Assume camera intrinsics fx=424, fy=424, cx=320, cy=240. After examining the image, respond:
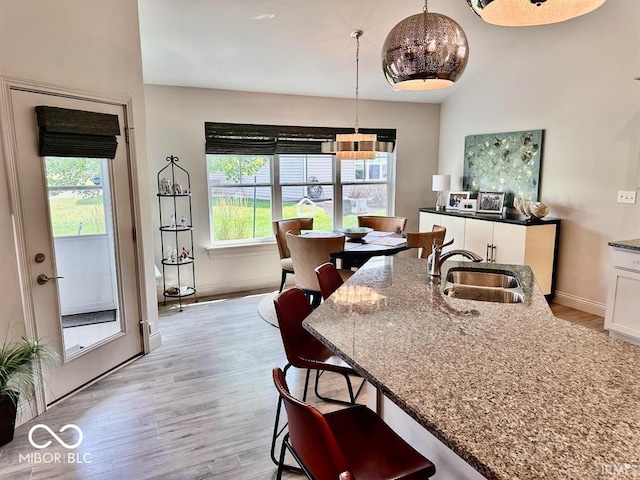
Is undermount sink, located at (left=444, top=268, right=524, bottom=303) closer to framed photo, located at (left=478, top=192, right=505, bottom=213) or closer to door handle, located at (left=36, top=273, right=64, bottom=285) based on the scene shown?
door handle, located at (left=36, top=273, right=64, bottom=285)

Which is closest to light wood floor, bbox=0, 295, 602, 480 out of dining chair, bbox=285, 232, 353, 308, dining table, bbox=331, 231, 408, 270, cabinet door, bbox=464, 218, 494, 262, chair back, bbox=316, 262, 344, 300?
dining chair, bbox=285, 232, 353, 308

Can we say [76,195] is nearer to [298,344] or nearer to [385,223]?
[298,344]

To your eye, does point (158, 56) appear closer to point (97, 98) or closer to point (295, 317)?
point (97, 98)

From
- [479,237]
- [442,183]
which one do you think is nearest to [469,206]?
[442,183]

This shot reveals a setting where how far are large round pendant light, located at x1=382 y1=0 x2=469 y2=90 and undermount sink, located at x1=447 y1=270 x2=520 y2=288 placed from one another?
3.82ft

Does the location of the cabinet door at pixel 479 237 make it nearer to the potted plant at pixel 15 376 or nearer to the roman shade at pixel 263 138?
the roman shade at pixel 263 138

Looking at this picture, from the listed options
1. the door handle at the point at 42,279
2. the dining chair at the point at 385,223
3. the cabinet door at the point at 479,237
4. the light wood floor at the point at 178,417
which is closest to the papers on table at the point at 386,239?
the dining chair at the point at 385,223

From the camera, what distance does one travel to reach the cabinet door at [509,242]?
14.8 ft

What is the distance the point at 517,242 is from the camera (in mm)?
4562

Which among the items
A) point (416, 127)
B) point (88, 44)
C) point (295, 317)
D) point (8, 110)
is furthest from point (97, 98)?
point (416, 127)

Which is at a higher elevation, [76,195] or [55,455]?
[76,195]

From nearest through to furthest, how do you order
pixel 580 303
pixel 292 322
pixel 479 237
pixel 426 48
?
pixel 426 48 → pixel 292 322 → pixel 580 303 → pixel 479 237

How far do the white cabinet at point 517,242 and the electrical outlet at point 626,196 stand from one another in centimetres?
66

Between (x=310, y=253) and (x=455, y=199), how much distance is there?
2.74 metres
